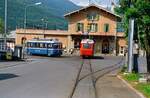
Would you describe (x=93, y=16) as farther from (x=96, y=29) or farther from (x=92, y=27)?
(x=96, y=29)

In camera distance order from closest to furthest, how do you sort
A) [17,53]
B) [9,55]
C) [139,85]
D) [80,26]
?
[139,85], [9,55], [17,53], [80,26]

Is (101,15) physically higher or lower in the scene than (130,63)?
higher

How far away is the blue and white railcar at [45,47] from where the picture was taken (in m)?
78.7

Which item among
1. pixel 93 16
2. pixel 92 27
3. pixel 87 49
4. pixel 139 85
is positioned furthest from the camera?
pixel 92 27

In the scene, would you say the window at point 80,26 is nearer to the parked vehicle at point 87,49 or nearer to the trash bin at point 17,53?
the parked vehicle at point 87,49

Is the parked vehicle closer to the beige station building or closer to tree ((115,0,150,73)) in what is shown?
the beige station building

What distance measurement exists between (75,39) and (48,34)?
7.28 meters

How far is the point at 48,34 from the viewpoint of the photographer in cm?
10156

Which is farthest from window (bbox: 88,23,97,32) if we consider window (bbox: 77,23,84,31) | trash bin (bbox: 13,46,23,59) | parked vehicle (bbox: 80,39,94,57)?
trash bin (bbox: 13,46,23,59)

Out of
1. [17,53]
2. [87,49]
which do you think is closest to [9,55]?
[17,53]

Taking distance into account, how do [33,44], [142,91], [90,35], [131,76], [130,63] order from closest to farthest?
1. [142,91]
2. [131,76]
3. [130,63]
4. [33,44]
5. [90,35]

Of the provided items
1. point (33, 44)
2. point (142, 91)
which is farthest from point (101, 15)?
point (142, 91)

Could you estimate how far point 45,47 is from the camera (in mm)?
79125

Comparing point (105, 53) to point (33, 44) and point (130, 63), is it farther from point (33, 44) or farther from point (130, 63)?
point (130, 63)
